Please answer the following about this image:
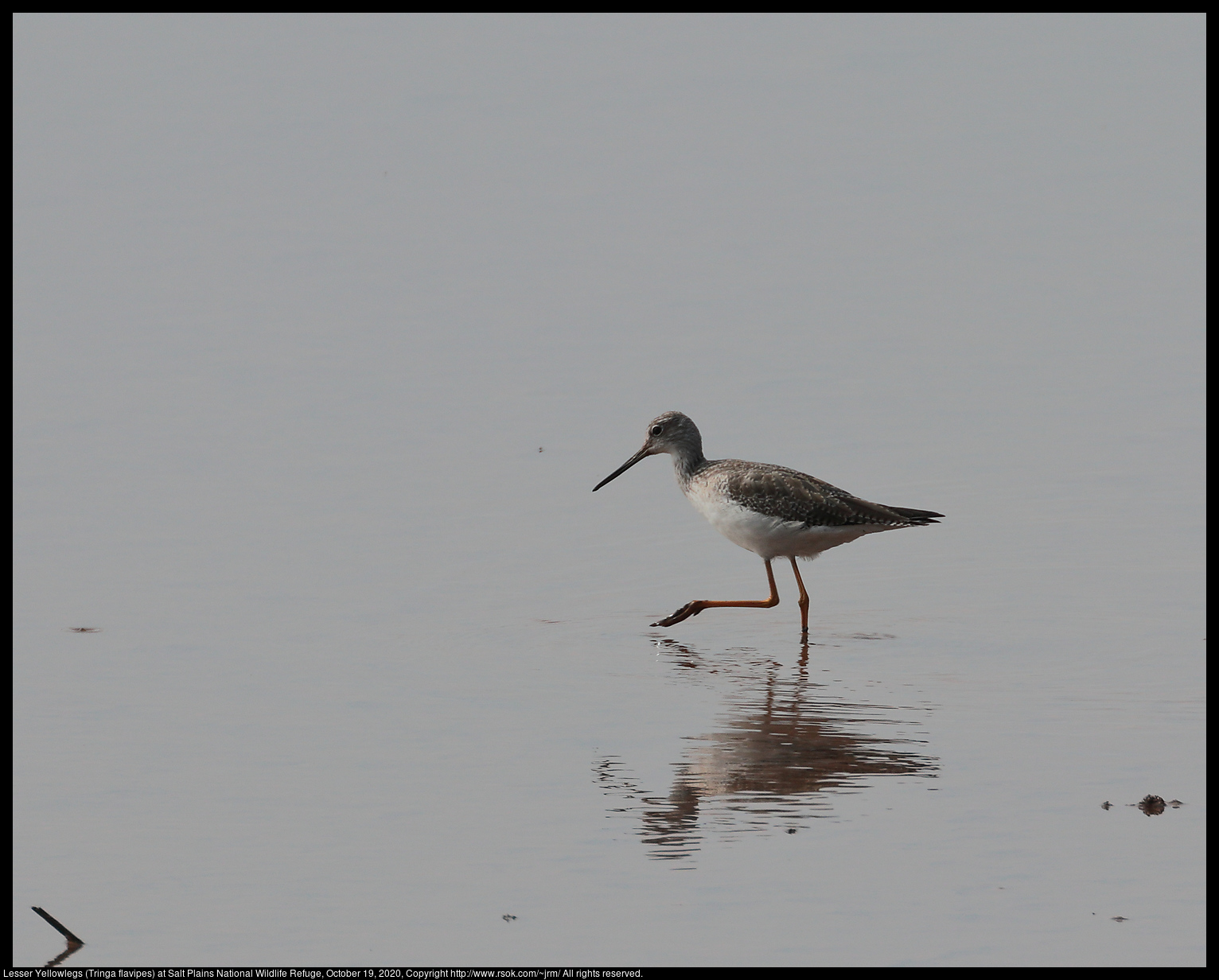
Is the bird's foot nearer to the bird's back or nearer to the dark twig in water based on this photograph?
the bird's back

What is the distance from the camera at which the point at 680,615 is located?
38.3 feet

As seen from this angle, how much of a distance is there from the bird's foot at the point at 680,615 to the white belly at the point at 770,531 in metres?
0.67

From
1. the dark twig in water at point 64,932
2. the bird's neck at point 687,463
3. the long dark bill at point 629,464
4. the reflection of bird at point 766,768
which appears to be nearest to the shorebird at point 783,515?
the bird's neck at point 687,463

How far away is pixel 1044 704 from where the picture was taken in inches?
386

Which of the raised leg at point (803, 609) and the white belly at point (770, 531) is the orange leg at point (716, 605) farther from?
the white belly at point (770, 531)

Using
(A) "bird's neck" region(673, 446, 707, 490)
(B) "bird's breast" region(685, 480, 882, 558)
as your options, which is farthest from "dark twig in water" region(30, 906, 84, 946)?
(A) "bird's neck" region(673, 446, 707, 490)

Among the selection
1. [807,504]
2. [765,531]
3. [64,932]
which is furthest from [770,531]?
[64,932]

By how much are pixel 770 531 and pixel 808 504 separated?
0.99ft

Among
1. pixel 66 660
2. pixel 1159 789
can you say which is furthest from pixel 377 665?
pixel 1159 789

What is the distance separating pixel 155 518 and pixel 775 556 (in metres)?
4.82

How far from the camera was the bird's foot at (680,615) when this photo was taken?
11656mm

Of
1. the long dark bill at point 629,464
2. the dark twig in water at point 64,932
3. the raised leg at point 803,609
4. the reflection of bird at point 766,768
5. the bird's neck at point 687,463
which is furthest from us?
the long dark bill at point 629,464

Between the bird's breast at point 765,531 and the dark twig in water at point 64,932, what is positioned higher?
the bird's breast at point 765,531

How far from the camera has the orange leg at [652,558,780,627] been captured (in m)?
11.7
